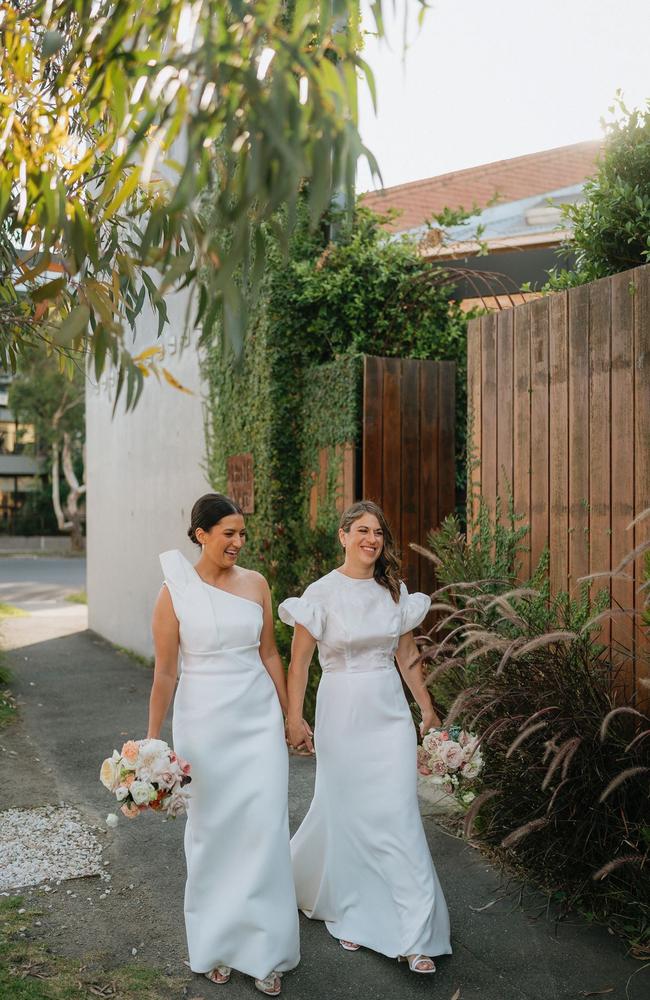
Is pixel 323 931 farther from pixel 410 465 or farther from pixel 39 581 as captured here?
pixel 39 581

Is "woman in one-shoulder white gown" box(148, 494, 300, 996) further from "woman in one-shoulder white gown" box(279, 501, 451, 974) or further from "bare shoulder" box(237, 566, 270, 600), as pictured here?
"woman in one-shoulder white gown" box(279, 501, 451, 974)

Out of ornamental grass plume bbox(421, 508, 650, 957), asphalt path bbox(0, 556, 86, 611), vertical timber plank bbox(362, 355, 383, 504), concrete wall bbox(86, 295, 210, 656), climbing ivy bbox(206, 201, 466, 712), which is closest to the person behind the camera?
ornamental grass plume bbox(421, 508, 650, 957)

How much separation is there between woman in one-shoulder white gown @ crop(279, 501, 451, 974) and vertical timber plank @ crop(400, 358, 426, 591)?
274cm

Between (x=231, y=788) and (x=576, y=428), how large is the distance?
99.8 inches

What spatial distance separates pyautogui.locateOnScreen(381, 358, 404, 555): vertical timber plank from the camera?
286 inches

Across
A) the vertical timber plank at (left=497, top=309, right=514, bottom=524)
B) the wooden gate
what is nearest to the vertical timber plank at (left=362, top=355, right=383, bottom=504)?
the wooden gate

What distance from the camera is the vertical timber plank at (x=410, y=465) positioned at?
7355 millimetres

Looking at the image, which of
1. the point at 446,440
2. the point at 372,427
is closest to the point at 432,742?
the point at 372,427

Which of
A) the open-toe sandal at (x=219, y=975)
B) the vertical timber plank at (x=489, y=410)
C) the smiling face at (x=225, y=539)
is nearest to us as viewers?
the open-toe sandal at (x=219, y=975)

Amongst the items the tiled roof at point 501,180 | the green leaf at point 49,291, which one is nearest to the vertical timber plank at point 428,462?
the green leaf at point 49,291

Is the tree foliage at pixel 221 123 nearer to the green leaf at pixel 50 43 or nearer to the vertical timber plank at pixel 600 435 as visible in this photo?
the green leaf at pixel 50 43

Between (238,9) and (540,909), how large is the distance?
3846mm

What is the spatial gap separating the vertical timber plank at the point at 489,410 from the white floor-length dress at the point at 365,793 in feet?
4.89

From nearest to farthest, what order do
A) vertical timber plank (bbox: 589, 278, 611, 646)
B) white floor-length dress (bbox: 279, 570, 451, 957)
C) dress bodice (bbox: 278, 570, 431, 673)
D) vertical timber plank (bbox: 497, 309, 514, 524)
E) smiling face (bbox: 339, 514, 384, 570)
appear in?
white floor-length dress (bbox: 279, 570, 451, 957)
dress bodice (bbox: 278, 570, 431, 673)
smiling face (bbox: 339, 514, 384, 570)
vertical timber plank (bbox: 589, 278, 611, 646)
vertical timber plank (bbox: 497, 309, 514, 524)
